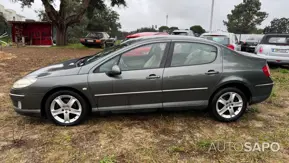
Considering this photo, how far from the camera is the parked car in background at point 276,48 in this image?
884 cm

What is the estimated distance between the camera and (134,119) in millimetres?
4031

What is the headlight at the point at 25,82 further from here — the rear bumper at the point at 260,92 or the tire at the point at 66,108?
the rear bumper at the point at 260,92

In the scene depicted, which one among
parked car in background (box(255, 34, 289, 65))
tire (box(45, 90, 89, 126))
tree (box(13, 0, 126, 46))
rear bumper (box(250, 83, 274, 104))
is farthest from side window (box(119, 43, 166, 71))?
tree (box(13, 0, 126, 46))

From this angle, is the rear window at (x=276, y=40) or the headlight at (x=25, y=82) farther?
the rear window at (x=276, y=40)

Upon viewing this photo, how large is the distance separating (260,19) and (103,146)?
5550 cm

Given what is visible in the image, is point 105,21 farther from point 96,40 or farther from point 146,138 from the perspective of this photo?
point 146,138

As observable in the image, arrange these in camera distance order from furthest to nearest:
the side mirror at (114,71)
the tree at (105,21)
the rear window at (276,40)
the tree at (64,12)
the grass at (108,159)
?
the tree at (105,21) → the tree at (64,12) → the rear window at (276,40) → the side mirror at (114,71) → the grass at (108,159)

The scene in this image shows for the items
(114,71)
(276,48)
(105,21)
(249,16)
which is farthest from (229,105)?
(249,16)

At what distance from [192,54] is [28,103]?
2671 millimetres

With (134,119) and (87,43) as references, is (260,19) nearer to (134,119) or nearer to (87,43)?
(87,43)

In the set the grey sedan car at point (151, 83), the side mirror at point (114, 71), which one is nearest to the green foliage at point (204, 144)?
the grey sedan car at point (151, 83)

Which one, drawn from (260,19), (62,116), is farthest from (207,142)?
(260,19)

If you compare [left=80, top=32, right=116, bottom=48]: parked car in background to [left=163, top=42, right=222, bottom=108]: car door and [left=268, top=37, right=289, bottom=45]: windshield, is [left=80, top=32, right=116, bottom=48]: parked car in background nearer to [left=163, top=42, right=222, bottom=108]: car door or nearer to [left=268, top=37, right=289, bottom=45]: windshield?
[left=268, top=37, right=289, bottom=45]: windshield

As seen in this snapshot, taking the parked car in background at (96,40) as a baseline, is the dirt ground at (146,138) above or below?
below
